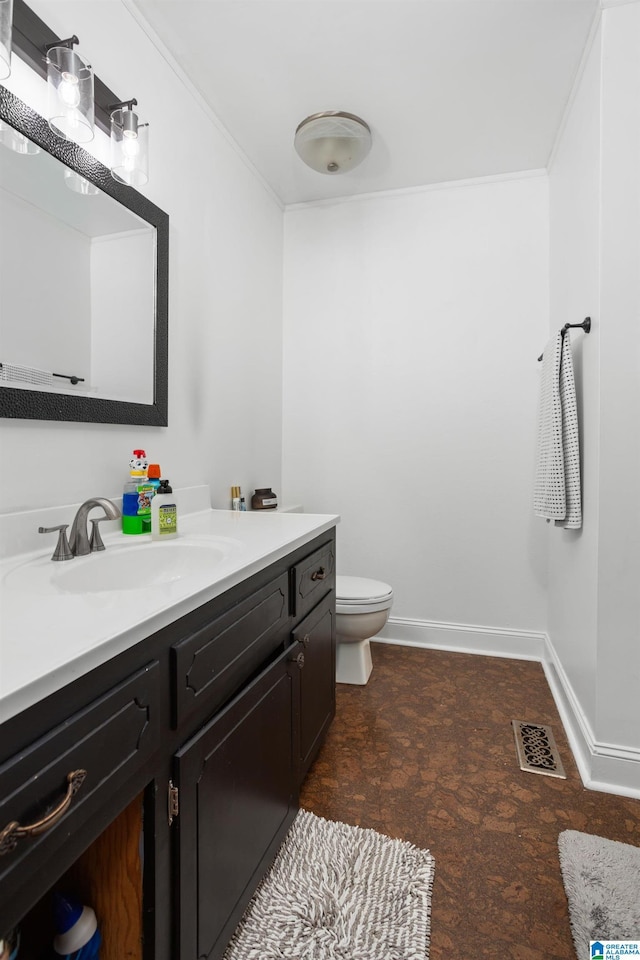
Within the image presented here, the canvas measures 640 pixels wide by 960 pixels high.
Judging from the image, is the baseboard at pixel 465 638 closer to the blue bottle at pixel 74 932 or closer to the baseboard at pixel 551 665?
the baseboard at pixel 551 665

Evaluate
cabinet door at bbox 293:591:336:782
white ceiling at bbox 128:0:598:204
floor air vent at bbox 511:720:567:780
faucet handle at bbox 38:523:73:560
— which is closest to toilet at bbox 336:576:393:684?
cabinet door at bbox 293:591:336:782

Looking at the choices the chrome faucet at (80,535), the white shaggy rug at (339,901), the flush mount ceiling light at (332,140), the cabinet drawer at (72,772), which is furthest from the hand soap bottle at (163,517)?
the flush mount ceiling light at (332,140)

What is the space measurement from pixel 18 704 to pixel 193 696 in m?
0.37

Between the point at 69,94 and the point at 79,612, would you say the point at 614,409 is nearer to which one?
the point at 79,612

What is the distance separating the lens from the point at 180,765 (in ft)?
2.63

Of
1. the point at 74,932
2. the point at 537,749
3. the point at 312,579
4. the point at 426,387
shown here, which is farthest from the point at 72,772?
the point at 426,387

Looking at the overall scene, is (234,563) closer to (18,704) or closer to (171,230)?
(18,704)

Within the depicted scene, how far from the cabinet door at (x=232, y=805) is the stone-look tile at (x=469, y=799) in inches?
15.0

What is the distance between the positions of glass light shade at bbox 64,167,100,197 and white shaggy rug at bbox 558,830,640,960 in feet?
7.06

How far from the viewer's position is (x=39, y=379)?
1214 mm

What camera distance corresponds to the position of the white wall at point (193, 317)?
131cm

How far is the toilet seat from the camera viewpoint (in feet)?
6.91

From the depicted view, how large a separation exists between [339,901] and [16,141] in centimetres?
192

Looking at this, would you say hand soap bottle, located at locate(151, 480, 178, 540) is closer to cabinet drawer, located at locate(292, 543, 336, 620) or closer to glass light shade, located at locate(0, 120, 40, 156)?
cabinet drawer, located at locate(292, 543, 336, 620)
